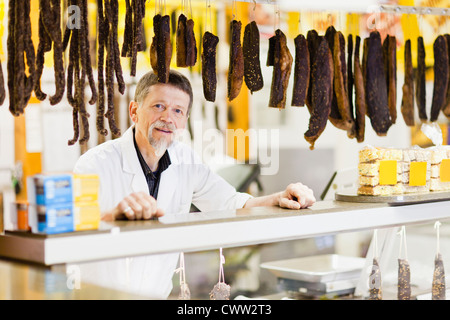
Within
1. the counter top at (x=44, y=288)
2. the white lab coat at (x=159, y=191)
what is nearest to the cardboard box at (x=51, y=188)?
the counter top at (x=44, y=288)

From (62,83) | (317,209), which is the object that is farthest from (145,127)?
(317,209)

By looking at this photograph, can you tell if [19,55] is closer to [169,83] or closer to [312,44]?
[169,83]

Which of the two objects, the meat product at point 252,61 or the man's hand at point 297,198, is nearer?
the man's hand at point 297,198

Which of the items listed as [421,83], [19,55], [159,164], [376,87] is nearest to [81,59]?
[19,55]

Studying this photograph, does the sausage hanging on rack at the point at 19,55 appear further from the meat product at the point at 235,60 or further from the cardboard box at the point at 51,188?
the meat product at the point at 235,60

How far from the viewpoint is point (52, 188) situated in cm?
156

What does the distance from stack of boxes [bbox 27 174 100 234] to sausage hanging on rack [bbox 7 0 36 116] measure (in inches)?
24.4

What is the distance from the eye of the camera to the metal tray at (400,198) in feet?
7.72

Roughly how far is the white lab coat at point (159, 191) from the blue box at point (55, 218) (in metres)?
0.49

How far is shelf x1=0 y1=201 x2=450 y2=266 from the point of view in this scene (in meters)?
1.56

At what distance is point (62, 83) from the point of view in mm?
2164

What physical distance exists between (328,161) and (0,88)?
575cm

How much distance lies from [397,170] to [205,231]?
102 cm
